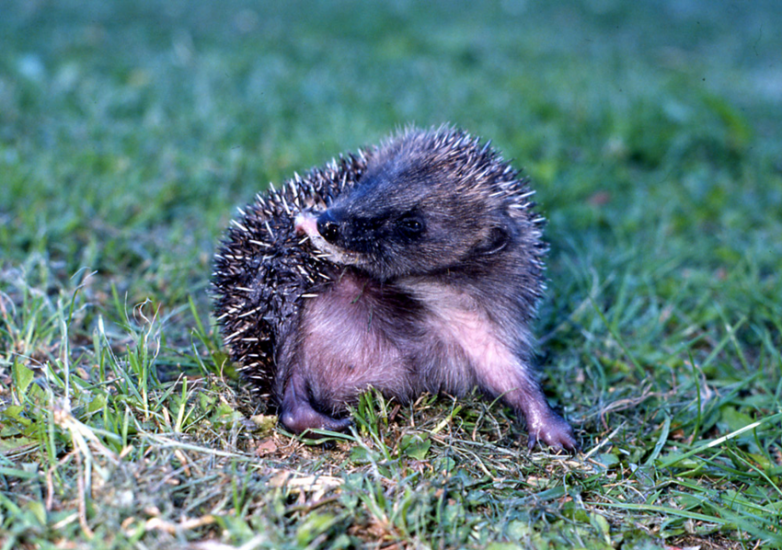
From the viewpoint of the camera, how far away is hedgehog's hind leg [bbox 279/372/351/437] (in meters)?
3.21

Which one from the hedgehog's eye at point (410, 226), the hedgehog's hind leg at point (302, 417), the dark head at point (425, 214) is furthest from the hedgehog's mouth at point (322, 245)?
the hedgehog's hind leg at point (302, 417)

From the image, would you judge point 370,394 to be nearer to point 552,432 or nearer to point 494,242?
point 552,432

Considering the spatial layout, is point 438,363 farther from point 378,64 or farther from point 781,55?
point 781,55

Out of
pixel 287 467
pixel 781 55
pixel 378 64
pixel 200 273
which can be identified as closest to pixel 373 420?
pixel 287 467

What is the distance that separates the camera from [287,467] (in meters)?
2.98

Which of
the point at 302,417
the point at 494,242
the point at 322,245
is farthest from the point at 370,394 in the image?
the point at 494,242

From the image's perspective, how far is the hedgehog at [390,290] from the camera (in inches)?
135

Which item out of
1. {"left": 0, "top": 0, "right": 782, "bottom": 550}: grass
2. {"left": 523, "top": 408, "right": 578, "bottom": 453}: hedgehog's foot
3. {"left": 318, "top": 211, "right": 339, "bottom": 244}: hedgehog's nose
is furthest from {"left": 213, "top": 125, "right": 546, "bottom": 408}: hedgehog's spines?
{"left": 523, "top": 408, "right": 578, "bottom": 453}: hedgehog's foot

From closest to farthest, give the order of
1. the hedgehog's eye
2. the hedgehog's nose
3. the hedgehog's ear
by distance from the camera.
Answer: the hedgehog's nose, the hedgehog's eye, the hedgehog's ear

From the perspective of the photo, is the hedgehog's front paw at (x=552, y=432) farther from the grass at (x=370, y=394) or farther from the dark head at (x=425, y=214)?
the dark head at (x=425, y=214)

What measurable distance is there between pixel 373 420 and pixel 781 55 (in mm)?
12958

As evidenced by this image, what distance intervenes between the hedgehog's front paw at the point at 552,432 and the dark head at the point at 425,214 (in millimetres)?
904

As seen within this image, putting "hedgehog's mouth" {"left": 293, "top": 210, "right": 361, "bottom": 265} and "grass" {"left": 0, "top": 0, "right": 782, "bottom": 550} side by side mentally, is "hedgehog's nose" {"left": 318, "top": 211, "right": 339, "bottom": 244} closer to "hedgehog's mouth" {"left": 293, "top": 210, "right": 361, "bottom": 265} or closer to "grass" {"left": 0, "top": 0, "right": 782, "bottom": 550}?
→ "hedgehog's mouth" {"left": 293, "top": 210, "right": 361, "bottom": 265}

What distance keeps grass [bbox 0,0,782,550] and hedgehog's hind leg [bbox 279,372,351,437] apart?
99mm
